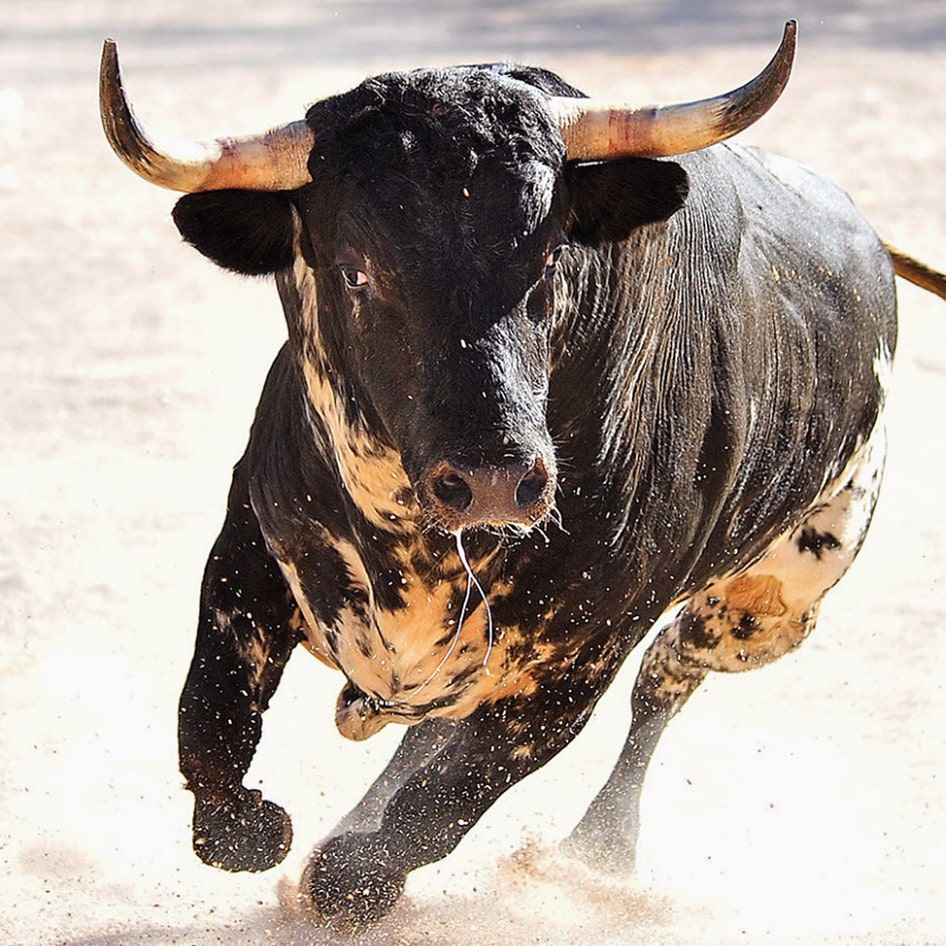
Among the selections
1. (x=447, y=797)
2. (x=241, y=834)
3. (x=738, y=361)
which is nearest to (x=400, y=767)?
(x=241, y=834)

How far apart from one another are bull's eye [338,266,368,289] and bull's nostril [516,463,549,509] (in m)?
0.56

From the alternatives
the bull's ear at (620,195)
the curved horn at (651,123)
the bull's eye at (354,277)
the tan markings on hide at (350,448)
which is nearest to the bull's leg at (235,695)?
the tan markings on hide at (350,448)

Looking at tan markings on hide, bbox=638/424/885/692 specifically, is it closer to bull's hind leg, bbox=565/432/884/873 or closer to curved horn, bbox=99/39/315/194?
bull's hind leg, bbox=565/432/884/873

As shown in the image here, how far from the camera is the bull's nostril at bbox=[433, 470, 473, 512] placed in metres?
3.72

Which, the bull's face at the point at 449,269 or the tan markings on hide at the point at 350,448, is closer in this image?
the bull's face at the point at 449,269

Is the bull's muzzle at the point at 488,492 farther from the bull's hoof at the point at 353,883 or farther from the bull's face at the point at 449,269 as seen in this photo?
the bull's hoof at the point at 353,883

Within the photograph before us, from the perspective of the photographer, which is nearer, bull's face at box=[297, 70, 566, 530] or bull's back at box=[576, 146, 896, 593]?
bull's face at box=[297, 70, 566, 530]

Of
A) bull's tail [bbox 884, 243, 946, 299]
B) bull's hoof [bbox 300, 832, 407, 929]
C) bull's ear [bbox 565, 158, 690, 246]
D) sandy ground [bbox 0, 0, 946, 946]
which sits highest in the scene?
bull's ear [bbox 565, 158, 690, 246]

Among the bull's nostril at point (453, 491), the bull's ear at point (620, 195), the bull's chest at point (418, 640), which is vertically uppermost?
the bull's ear at point (620, 195)

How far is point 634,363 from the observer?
4598mm

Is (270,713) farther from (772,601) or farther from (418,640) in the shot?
(418,640)

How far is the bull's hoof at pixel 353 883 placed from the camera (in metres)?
4.76

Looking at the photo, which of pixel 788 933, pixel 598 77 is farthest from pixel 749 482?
pixel 598 77

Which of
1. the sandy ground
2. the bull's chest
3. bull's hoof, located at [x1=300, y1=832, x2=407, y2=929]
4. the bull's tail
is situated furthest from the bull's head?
the bull's tail
